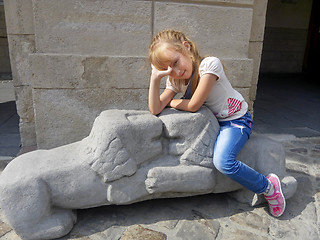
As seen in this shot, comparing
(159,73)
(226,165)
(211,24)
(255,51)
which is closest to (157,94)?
(159,73)

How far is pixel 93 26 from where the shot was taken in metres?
2.55

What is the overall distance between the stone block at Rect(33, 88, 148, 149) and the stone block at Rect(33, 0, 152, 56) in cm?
38

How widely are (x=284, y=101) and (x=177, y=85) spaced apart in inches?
181

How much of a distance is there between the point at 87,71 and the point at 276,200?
195 cm

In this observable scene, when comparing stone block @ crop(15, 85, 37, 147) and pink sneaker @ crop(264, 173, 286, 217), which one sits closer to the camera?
pink sneaker @ crop(264, 173, 286, 217)

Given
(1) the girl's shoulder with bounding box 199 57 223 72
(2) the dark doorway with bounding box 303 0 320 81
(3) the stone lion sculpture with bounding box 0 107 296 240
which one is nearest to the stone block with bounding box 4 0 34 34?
(3) the stone lion sculpture with bounding box 0 107 296 240

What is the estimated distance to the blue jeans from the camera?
1892mm

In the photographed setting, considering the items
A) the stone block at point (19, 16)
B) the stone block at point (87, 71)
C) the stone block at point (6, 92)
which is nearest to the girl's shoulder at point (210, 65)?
the stone block at point (87, 71)

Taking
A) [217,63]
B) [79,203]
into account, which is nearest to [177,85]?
[217,63]

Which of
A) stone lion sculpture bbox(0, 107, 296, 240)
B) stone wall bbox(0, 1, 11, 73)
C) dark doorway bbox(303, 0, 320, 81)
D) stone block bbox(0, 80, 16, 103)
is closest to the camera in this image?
stone lion sculpture bbox(0, 107, 296, 240)

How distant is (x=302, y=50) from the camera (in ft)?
35.0

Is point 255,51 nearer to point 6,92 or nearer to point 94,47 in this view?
point 94,47

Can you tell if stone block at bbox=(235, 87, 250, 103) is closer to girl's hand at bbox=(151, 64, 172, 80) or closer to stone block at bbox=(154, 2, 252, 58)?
stone block at bbox=(154, 2, 252, 58)

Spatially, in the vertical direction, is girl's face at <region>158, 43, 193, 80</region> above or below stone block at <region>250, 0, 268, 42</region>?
below
